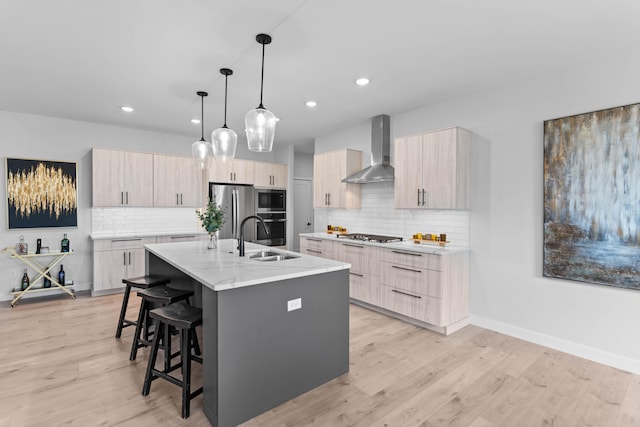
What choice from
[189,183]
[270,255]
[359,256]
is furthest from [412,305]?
[189,183]

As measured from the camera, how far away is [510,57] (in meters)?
2.95

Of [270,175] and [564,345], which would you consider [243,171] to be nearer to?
[270,175]

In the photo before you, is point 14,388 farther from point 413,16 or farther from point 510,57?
point 510,57

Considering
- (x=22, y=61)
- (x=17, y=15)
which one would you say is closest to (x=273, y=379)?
(x=17, y=15)

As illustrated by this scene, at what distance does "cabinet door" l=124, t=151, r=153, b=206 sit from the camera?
5258mm

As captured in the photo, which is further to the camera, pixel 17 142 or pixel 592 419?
pixel 17 142

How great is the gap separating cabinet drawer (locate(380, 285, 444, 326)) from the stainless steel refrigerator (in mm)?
3163

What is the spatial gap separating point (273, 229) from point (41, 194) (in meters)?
3.71

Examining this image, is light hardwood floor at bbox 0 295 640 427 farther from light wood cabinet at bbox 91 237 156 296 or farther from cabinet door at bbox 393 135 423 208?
cabinet door at bbox 393 135 423 208

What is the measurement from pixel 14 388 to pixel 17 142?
3.88 metres

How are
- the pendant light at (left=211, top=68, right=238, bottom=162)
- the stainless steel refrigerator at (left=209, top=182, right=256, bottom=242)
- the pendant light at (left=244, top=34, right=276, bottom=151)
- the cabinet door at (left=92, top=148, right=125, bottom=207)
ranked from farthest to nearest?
the stainless steel refrigerator at (left=209, top=182, right=256, bottom=242)
the cabinet door at (left=92, top=148, right=125, bottom=207)
the pendant light at (left=211, top=68, right=238, bottom=162)
the pendant light at (left=244, top=34, right=276, bottom=151)

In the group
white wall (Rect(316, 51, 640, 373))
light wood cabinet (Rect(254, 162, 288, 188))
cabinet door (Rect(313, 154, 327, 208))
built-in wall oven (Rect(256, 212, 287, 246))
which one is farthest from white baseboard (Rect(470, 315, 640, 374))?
light wood cabinet (Rect(254, 162, 288, 188))

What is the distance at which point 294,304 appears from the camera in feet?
7.67

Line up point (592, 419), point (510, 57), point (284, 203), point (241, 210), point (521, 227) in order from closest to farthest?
point (592, 419), point (510, 57), point (521, 227), point (241, 210), point (284, 203)
